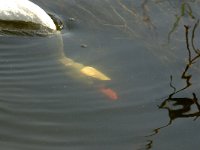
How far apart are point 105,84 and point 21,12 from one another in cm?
95

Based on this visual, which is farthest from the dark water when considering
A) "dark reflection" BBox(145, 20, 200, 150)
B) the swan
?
the swan

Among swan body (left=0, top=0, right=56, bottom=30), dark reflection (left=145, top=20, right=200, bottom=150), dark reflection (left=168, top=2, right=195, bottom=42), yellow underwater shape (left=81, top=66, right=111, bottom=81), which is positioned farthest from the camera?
dark reflection (left=168, top=2, right=195, bottom=42)

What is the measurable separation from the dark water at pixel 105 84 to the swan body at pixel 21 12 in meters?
0.18

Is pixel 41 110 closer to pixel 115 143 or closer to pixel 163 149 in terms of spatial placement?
pixel 115 143

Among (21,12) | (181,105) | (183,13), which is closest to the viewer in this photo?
(181,105)

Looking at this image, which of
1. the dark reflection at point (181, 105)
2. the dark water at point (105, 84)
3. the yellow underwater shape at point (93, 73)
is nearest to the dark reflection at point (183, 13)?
the dark water at point (105, 84)

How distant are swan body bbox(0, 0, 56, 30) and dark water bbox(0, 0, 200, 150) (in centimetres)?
18

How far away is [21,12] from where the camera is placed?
3543 millimetres

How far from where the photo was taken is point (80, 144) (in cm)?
255

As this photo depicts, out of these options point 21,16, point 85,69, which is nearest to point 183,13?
point 85,69

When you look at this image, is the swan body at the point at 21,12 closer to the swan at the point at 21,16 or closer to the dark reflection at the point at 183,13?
the swan at the point at 21,16

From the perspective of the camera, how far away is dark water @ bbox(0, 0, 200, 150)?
8.61ft

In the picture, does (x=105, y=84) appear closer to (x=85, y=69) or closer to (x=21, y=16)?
(x=85, y=69)

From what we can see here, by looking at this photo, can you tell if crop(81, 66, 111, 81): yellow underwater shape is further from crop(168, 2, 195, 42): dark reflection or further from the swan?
crop(168, 2, 195, 42): dark reflection
